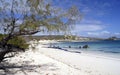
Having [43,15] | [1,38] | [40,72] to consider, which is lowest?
[40,72]

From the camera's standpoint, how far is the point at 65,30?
Answer: 36.7ft

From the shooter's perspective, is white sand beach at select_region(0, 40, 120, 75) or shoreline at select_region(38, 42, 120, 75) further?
shoreline at select_region(38, 42, 120, 75)

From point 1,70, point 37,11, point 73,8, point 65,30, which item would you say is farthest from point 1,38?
point 73,8

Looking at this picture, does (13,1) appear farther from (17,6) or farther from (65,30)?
(65,30)

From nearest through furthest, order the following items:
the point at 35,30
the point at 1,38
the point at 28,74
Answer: the point at 28,74 → the point at 35,30 → the point at 1,38

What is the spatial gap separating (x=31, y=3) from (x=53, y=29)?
1796mm

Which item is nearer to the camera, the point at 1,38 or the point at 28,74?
the point at 28,74

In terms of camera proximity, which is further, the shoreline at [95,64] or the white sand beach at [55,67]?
the shoreline at [95,64]

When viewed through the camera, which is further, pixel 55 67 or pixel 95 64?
pixel 95 64

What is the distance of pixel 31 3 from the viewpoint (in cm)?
1048

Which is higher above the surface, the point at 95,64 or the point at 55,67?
the point at 55,67

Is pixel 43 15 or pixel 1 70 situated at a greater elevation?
pixel 43 15

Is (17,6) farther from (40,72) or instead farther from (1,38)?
(40,72)

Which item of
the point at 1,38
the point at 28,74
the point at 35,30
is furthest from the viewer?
the point at 1,38
